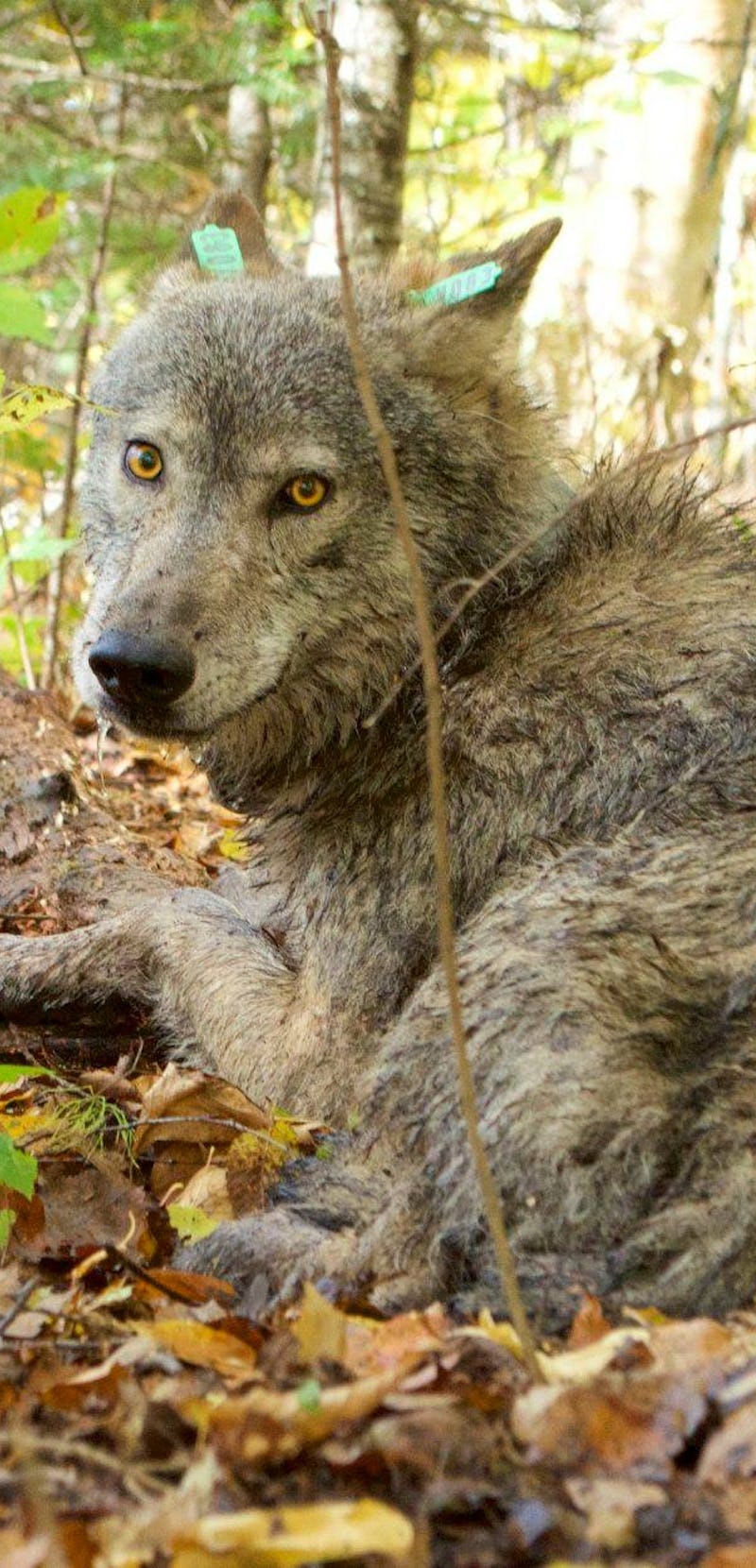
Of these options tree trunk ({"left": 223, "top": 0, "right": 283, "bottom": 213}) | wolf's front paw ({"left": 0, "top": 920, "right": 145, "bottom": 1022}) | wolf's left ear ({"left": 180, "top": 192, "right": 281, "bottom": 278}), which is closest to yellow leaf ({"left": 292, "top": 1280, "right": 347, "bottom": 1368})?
wolf's front paw ({"left": 0, "top": 920, "right": 145, "bottom": 1022})

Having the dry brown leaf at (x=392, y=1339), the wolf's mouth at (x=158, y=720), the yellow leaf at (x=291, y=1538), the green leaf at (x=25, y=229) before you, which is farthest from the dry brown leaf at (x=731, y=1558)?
the green leaf at (x=25, y=229)

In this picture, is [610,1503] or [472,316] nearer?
[610,1503]

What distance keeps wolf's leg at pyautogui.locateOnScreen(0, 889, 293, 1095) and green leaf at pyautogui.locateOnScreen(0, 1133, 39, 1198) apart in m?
1.20

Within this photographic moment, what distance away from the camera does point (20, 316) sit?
3484 millimetres

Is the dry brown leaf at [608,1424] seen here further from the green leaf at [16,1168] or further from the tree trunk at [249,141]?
the tree trunk at [249,141]

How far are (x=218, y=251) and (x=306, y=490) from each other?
125 centimetres

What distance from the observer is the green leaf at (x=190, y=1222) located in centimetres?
314

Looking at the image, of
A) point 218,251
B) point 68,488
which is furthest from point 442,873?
point 68,488

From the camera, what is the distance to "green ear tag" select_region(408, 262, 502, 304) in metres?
4.02

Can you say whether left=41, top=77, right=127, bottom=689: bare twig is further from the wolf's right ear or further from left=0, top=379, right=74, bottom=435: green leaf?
left=0, top=379, right=74, bottom=435: green leaf

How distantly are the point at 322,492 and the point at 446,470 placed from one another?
39cm

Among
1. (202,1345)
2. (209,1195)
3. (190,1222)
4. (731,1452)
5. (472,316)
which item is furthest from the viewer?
(472,316)

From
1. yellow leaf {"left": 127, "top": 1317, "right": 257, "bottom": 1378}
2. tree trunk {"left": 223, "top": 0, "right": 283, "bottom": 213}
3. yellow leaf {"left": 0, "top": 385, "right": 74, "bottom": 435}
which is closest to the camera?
yellow leaf {"left": 127, "top": 1317, "right": 257, "bottom": 1378}

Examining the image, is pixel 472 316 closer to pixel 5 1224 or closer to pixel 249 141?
pixel 5 1224
